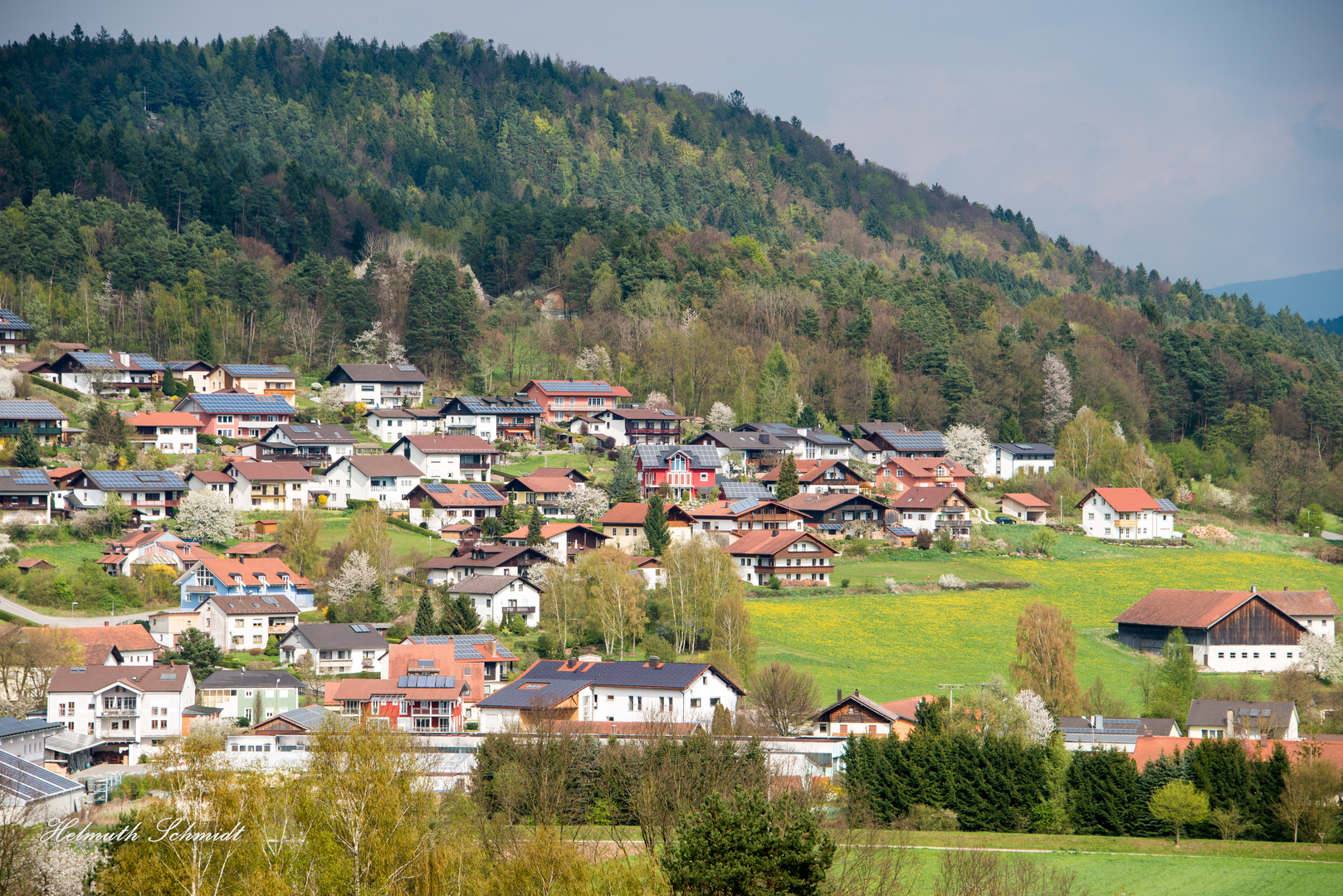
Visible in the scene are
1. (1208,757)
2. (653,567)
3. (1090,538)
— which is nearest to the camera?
(1208,757)

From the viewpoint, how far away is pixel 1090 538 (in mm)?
67062

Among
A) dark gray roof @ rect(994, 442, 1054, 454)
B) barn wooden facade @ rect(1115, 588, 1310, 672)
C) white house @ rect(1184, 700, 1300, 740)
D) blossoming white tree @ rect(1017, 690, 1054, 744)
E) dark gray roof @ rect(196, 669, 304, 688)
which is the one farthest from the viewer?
dark gray roof @ rect(994, 442, 1054, 454)

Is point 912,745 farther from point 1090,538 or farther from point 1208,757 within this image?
point 1090,538

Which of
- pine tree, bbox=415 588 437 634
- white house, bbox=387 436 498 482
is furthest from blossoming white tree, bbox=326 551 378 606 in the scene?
white house, bbox=387 436 498 482

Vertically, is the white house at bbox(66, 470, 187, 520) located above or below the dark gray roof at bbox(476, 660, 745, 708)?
above

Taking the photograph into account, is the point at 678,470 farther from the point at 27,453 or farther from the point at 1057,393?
the point at 1057,393

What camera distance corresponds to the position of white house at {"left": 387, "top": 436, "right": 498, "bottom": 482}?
67.1m

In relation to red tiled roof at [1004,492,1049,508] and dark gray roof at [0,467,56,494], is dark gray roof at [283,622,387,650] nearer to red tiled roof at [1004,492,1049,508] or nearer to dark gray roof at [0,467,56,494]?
dark gray roof at [0,467,56,494]

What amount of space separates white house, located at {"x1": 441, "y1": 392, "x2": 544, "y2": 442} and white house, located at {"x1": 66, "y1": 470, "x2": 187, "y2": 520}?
57.9 feet

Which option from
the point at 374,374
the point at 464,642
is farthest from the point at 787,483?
the point at 464,642

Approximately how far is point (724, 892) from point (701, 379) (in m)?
67.5

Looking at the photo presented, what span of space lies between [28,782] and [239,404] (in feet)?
128

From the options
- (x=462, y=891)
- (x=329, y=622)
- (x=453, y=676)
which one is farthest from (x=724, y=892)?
(x=329, y=622)

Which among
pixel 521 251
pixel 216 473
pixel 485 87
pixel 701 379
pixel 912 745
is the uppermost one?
pixel 485 87
